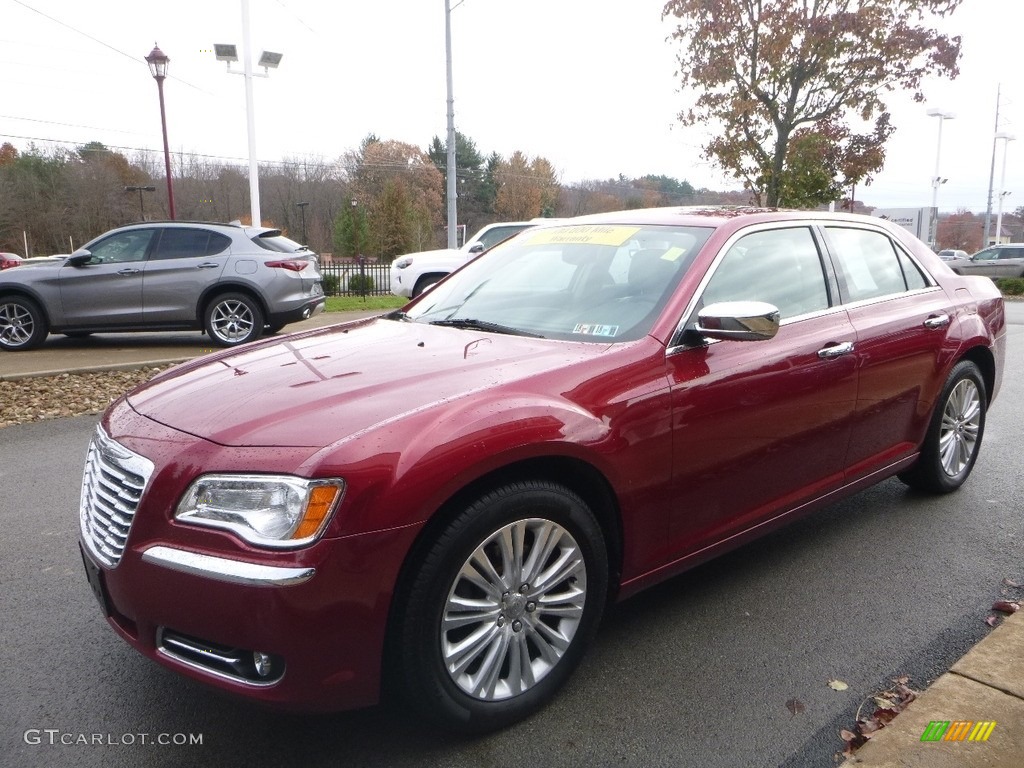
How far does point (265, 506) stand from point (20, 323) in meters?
10.3

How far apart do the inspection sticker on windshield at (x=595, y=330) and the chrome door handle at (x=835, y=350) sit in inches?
41.0

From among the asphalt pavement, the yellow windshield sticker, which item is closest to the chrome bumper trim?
the asphalt pavement

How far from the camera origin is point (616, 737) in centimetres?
254

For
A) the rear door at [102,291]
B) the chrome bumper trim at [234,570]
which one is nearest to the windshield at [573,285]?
the chrome bumper trim at [234,570]

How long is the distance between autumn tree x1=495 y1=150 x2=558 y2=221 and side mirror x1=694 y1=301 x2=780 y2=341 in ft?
204

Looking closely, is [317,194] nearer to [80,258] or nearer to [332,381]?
[80,258]

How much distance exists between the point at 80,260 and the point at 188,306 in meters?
1.47

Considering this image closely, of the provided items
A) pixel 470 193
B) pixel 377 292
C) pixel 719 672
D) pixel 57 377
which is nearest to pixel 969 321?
pixel 719 672

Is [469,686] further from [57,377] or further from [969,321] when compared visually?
[57,377]

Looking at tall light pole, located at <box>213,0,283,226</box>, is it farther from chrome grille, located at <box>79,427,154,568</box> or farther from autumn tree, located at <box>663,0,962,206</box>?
chrome grille, located at <box>79,427,154,568</box>

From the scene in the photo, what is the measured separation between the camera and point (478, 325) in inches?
135

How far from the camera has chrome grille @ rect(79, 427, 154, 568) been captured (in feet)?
7.73

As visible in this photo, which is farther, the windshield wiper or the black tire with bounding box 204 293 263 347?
the black tire with bounding box 204 293 263 347

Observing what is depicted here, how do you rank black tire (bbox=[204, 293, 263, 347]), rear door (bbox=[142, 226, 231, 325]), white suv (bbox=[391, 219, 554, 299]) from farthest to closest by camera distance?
1. white suv (bbox=[391, 219, 554, 299])
2. black tire (bbox=[204, 293, 263, 347])
3. rear door (bbox=[142, 226, 231, 325])
